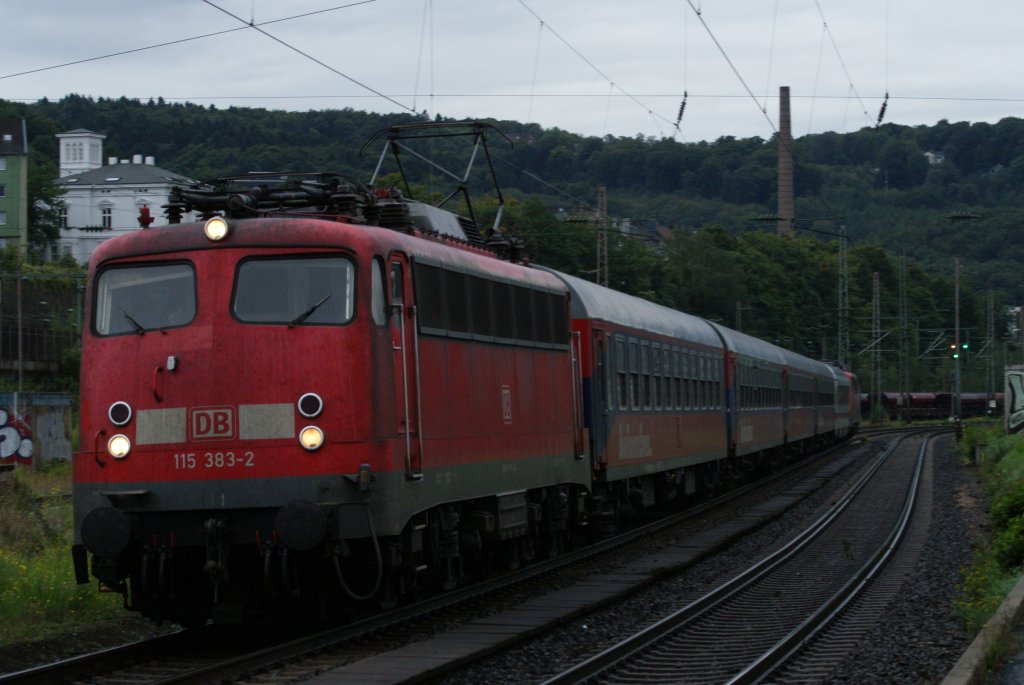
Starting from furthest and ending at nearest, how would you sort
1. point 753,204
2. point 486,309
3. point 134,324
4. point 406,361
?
point 753,204
point 486,309
point 406,361
point 134,324

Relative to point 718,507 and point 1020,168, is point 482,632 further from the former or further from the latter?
point 1020,168

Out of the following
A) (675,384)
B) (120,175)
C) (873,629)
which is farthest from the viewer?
(120,175)

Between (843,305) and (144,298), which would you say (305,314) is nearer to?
(144,298)

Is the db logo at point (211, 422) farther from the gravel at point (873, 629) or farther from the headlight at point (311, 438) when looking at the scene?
the gravel at point (873, 629)

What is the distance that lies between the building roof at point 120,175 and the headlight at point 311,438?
87.7 meters

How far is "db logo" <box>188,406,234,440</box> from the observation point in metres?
11.1

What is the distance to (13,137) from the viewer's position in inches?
4291

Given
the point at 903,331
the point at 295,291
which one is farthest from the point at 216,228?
the point at 903,331

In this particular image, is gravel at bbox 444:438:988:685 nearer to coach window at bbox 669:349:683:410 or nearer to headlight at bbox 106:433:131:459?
headlight at bbox 106:433:131:459

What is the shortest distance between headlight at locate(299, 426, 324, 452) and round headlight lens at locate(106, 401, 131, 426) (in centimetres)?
145

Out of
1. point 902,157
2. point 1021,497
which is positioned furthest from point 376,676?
point 902,157

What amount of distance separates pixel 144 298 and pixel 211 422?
127cm

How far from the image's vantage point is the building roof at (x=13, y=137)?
10700 centimetres

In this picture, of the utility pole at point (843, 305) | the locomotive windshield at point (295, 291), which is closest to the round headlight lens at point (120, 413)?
the locomotive windshield at point (295, 291)
